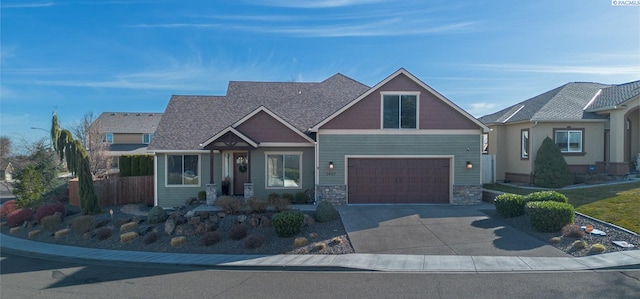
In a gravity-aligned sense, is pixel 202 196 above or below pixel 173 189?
below

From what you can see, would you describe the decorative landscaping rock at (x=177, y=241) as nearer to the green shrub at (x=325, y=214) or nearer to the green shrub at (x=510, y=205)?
the green shrub at (x=325, y=214)

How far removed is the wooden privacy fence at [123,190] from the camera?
19641mm

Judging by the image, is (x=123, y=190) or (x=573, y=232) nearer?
(x=573, y=232)

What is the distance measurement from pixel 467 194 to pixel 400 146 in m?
3.77

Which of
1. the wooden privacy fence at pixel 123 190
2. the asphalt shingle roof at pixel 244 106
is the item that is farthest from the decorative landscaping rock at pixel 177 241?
the wooden privacy fence at pixel 123 190

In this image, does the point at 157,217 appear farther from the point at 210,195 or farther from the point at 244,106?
the point at 244,106

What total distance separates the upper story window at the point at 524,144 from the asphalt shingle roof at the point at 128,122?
1384 inches

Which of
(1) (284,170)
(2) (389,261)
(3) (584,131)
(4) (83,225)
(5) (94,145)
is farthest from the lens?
(5) (94,145)

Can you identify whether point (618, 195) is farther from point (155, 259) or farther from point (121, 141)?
point (121, 141)

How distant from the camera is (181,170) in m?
18.6

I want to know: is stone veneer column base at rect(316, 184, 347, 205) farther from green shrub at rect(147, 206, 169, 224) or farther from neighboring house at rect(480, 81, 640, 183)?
neighboring house at rect(480, 81, 640, 183)

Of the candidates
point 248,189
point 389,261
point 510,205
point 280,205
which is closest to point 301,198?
point 248,189

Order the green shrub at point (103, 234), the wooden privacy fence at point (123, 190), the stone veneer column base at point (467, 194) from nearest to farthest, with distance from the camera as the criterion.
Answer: the green shrub at point (103, 234)
the stone veneer column base at point (467, 194)
the wooden privacy fence at point (123, 190)

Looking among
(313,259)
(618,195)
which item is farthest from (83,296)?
(618,195)
